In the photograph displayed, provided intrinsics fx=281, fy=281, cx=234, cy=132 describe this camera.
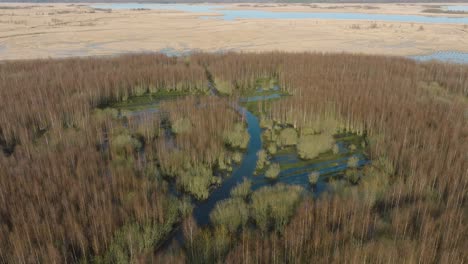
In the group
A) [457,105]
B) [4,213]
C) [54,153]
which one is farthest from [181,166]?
[457,105]

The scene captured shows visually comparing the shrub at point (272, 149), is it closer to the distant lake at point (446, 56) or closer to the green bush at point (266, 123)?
the green bush at point (266, 123)

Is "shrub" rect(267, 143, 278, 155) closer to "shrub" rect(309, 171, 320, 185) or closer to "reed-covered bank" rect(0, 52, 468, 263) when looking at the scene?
"reed-covered bank" rect(0, 52, 468, 263)

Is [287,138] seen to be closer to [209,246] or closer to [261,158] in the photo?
[261,158]

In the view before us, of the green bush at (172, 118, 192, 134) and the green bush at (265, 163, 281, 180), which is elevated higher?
the green bush at (172, 118, 192, 134)

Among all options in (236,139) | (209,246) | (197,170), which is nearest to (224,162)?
(197,170)

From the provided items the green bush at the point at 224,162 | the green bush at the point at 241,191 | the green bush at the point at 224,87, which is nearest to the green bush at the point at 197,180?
the green bush at the point at 224,162

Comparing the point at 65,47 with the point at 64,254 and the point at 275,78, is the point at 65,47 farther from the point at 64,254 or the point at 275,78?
the point at 64,254

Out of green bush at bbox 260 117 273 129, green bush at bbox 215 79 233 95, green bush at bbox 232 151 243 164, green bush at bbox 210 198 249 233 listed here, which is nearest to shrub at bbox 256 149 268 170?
green bush at bbox 232 151 243 164
